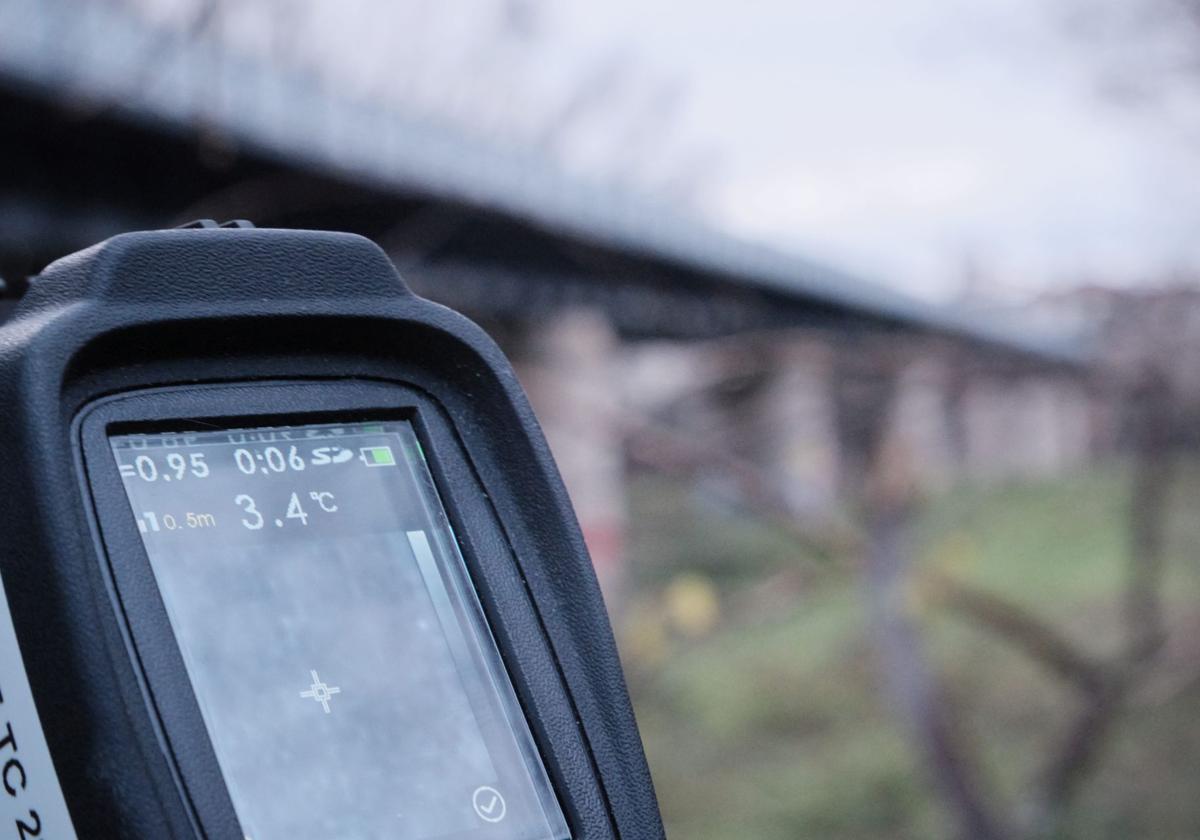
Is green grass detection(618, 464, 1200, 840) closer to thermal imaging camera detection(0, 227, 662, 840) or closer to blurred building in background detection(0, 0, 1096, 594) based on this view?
blurred building in background detection(0, 0, 1096, 594)

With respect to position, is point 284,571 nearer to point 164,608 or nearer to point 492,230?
point 164,608

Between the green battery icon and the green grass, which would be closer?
the green battery icon

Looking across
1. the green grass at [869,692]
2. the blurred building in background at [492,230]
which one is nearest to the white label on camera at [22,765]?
the blurred building in background at [492,230]

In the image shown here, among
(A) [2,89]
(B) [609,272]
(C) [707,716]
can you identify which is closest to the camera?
(A) [2,89]

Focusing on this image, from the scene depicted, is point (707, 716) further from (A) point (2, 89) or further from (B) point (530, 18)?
(B) point (530, 18)

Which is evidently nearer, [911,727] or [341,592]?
[341,592]

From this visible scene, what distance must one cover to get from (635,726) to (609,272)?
5594 mm

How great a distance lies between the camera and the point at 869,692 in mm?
8812

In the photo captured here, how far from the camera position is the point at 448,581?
1146 mm

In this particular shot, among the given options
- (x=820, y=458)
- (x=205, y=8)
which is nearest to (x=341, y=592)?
(x=205, y=8)

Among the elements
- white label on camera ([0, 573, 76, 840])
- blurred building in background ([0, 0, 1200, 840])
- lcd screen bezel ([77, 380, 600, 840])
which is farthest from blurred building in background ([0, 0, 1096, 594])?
white label on camera ([0, 573, 76, 840])

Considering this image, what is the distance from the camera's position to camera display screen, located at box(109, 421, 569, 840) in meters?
1.00

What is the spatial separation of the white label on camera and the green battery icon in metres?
0.31

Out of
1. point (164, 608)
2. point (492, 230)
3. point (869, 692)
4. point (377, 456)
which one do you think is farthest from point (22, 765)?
point (869, 692)
